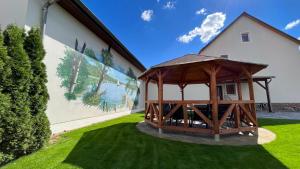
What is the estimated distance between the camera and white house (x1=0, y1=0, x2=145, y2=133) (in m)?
4.86

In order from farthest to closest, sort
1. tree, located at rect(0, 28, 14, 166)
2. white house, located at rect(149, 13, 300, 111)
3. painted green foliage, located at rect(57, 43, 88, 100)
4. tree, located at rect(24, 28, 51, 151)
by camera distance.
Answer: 1. white house, located at rect(149, 13, 300, 111)
2. painted green foliage, located at rect(57, 43, 88, 100)
3. tree, located at rect(24, 28, 51, 151)
4. tree, located at rect(0, 28, 14, 166)

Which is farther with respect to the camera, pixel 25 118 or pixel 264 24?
pixel 264 24

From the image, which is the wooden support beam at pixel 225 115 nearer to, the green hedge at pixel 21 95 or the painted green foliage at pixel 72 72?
the green hedge at pixel 21 95

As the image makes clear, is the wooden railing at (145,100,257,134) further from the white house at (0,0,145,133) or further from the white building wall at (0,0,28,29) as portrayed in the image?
the white building wall at (0,0,28,29)

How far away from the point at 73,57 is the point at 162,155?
16.9 ft

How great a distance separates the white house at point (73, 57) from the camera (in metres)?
4.86

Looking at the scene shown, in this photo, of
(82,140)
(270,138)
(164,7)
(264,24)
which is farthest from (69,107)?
(264,24)

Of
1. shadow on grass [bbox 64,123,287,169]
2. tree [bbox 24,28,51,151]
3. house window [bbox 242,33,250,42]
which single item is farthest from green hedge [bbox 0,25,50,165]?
house window [bbox 242,33,250,42]

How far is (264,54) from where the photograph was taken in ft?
43.7

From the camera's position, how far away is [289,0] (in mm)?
11180

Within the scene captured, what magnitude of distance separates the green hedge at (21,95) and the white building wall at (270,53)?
14.8m

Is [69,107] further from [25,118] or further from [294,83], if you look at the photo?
[294,83]

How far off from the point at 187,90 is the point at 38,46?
46.9 ft

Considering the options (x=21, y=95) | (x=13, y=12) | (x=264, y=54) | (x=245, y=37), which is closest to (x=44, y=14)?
(x=13, y=12)
